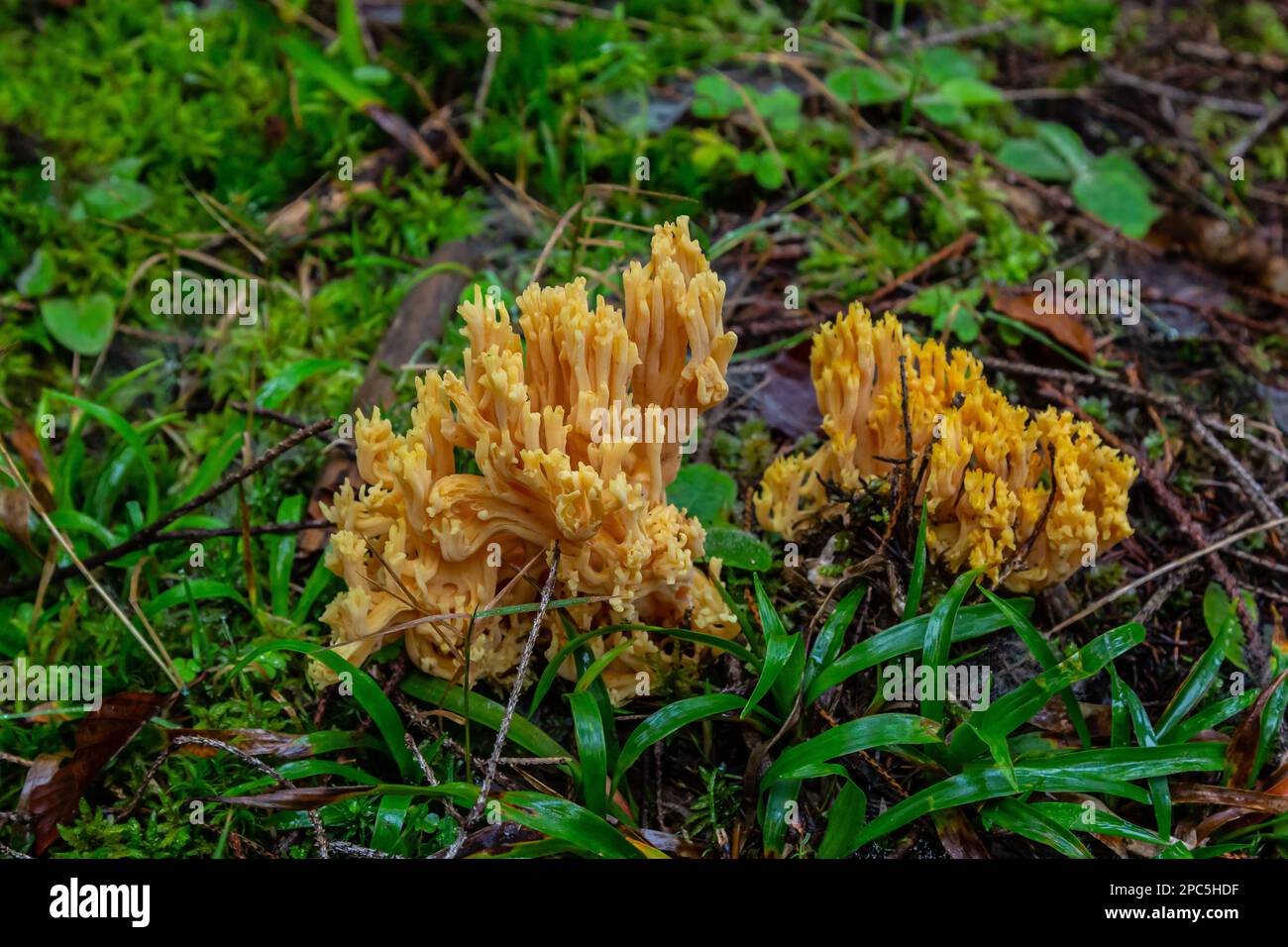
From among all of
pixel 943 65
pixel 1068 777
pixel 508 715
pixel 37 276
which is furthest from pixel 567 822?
pixel 943 65

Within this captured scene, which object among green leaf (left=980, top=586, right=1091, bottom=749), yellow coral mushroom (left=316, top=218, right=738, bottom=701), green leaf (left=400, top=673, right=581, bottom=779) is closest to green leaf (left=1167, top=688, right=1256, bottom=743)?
green leaf (left=980, top=586, right=1091, bottom=749)

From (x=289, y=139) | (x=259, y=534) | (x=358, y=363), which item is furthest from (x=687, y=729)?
(x=289, y=139)

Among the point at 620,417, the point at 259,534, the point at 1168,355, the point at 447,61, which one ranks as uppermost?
the point at 447,61

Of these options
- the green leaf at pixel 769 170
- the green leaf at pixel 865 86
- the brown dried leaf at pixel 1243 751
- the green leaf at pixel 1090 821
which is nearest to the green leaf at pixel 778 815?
the green leaf at pixel 1090 821

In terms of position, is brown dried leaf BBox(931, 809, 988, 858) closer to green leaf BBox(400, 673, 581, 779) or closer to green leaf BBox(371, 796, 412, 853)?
green leaf BBox(400, 673, 581, 779)
